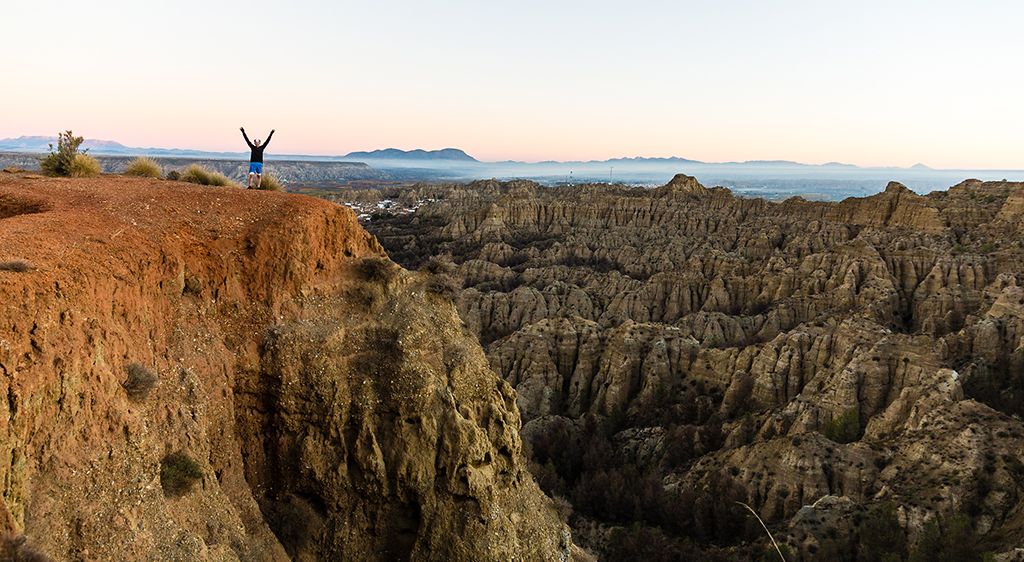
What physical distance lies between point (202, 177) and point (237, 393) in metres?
9.83

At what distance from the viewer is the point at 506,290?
65.6 metres

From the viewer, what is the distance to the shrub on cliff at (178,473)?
8.38m

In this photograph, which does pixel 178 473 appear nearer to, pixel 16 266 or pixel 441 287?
pixel 16 266

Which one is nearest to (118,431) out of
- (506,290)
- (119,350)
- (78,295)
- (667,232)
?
(119,350)

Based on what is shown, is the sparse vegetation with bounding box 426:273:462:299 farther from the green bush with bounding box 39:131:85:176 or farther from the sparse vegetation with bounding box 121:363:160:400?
the green bush with bounding box 39:131:85:176

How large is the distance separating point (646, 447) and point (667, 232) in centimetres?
5674

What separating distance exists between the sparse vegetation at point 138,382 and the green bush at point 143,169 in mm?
→ 12184

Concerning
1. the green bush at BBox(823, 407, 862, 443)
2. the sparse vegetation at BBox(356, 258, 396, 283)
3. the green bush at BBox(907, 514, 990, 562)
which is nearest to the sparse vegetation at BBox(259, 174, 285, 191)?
the sparse vegetation at BBox(356, 258, 396, 283)

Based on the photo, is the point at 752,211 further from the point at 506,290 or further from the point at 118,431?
the point at 118,431

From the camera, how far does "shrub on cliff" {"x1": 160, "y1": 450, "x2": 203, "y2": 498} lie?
8375 mm

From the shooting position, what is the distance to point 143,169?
18.3 m

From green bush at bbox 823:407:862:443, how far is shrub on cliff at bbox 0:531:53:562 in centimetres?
2891

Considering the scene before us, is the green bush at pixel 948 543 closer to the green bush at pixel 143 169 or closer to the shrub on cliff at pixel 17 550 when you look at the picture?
the shrub on cliff at pixel 17 550

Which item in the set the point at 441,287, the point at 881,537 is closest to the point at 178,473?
the point at 441,287
